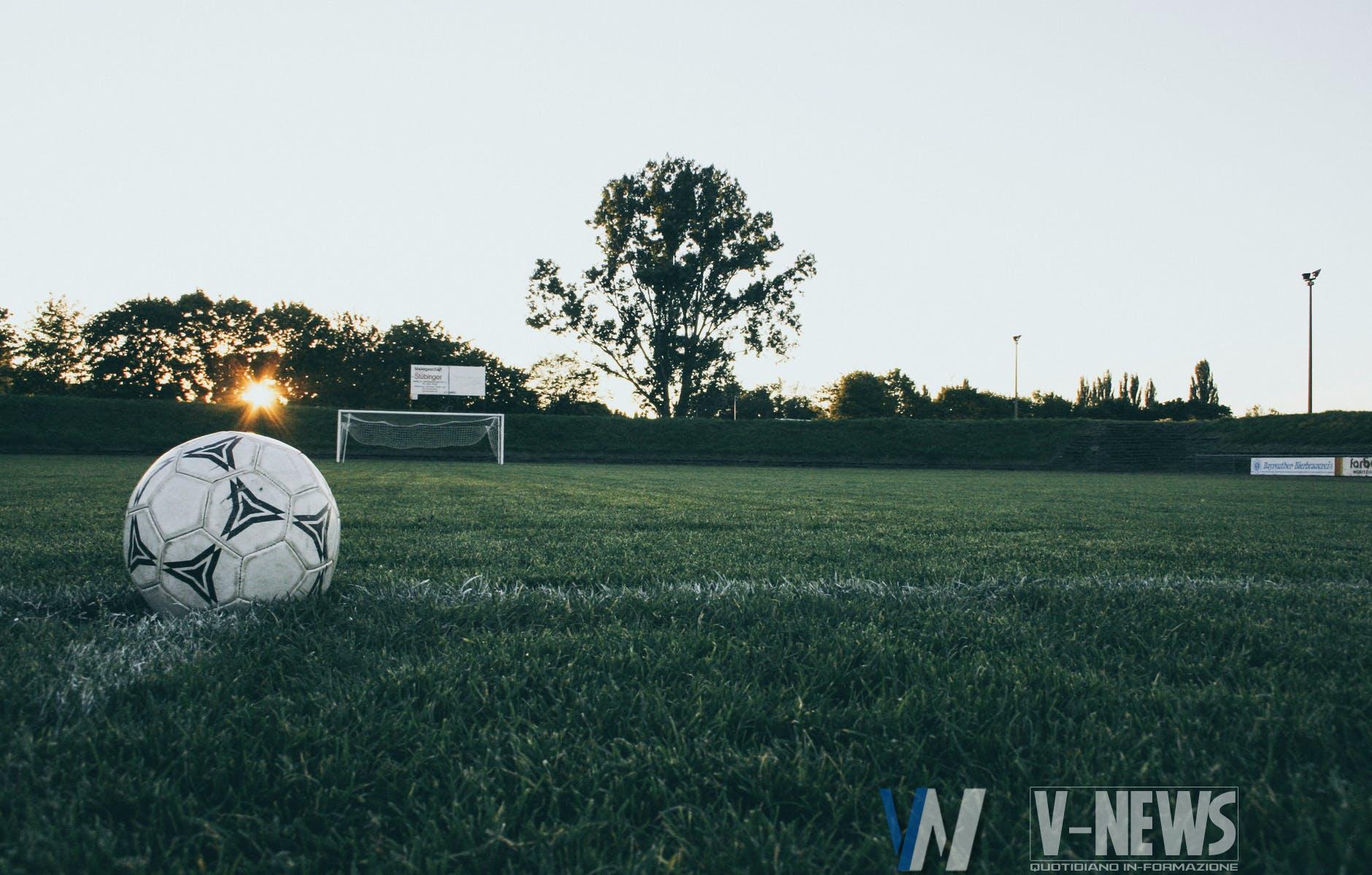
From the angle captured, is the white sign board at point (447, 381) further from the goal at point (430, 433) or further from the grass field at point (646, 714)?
the grass field at point (646, 714)

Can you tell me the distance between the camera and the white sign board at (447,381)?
30.6 metres

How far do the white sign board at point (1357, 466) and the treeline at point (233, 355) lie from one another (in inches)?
1521

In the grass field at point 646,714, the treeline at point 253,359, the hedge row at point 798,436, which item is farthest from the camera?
the treeline at point 253,359

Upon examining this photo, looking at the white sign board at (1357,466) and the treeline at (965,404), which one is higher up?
the treeline at (965,404)

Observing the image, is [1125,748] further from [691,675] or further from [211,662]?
[211,662]

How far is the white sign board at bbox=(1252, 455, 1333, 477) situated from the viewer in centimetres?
2275

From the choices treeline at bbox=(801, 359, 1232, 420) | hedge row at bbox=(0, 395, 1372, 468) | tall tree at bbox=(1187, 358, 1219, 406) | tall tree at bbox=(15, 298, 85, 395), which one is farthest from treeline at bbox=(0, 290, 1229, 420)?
tall tree at bbox=(1187, 358, 1219, 406)

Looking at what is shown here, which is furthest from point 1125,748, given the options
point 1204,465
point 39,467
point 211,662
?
point 1204,465

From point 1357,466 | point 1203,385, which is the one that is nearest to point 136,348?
point 1357,466

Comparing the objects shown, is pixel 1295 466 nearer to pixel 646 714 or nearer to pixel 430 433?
pixel 646 714

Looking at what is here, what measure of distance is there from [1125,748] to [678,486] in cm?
1031

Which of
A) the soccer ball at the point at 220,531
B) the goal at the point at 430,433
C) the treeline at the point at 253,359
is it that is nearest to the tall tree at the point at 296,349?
the treeline at the point at 253,359

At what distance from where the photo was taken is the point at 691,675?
1.87 m

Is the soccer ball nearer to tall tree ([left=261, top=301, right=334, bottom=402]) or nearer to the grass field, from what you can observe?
the grass field
